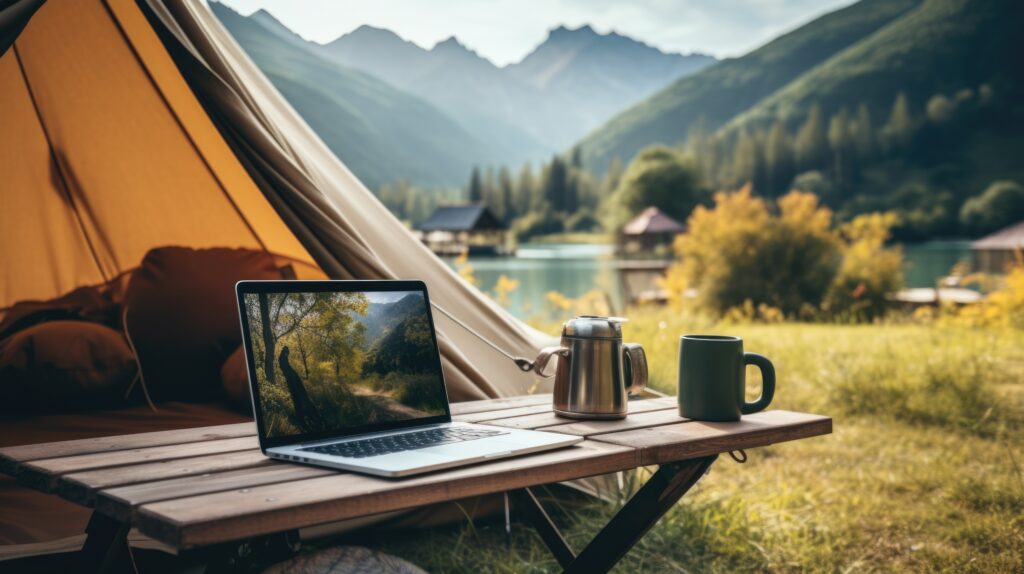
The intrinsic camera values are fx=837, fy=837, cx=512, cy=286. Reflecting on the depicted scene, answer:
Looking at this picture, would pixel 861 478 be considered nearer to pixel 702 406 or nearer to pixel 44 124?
pixel 702 406

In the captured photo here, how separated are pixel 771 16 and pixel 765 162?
9.27 metres

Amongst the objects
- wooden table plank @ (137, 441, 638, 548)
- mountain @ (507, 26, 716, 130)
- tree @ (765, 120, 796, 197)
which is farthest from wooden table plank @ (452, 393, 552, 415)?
mountain @ (507, 26, 716, 130)

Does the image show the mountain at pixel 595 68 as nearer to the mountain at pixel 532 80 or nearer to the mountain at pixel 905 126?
the mountain at pixel 532 80

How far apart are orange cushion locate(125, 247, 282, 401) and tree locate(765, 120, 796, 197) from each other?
51.3 meters

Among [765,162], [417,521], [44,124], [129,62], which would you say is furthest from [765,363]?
[765,162]

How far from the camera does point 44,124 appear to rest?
3.48 meters

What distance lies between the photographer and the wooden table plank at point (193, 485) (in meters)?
1.00

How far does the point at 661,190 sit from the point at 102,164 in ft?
125

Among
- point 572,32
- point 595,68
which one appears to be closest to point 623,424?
point 595,68

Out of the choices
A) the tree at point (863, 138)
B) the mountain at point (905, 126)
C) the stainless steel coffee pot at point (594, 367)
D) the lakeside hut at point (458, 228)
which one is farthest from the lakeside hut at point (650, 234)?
the tree at point (863, 138)

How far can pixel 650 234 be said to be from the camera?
28250mm

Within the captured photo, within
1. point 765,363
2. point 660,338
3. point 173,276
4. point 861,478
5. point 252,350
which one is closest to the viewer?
point 252,350

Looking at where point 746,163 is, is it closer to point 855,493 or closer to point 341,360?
point 855,493

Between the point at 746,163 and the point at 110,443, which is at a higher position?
the point at 746,163
